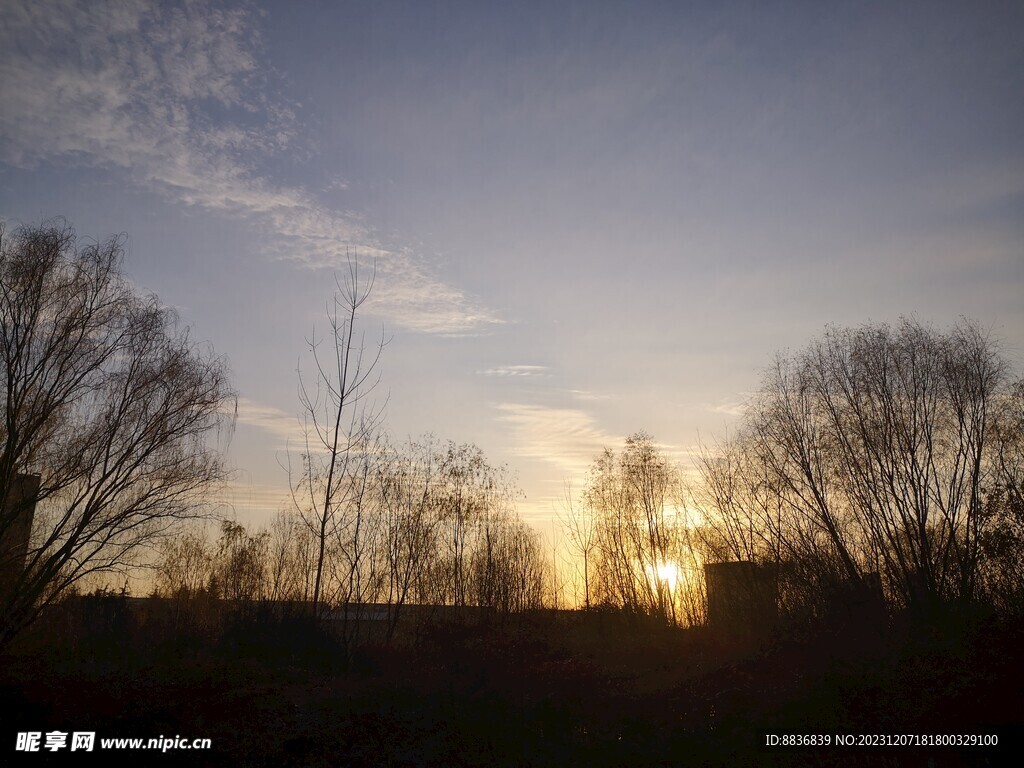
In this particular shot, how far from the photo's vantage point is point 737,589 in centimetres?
1847

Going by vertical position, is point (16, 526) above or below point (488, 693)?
above

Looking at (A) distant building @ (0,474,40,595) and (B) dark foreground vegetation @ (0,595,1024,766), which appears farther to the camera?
(A) distant building @ (0,474,40,595)

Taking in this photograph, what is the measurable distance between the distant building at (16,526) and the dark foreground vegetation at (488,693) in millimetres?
1603

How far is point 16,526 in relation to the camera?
15.5 meters

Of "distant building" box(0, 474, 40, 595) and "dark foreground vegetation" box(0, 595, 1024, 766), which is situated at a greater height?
"distant building" box(0, 474, 40, 595)

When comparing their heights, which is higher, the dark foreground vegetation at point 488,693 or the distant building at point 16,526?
the distant building at point 16,526

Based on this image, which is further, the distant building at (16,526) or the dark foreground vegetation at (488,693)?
the distant building at (16,526)

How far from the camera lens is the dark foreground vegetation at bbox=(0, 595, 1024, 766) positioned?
8.13 meters

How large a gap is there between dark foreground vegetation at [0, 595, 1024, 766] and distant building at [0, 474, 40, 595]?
5.26 feet

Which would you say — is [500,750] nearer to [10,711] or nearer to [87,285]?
[10,711]

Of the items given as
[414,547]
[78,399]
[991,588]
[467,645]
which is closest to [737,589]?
[991,588]

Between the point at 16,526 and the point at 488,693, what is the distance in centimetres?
1319

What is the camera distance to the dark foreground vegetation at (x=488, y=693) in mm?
8133

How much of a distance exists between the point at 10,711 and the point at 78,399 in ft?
33.4
